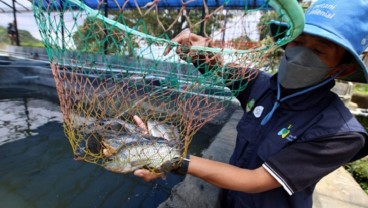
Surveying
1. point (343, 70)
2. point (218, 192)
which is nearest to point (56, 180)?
point (218, 192)

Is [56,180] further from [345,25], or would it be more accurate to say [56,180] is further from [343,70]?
[345,25]

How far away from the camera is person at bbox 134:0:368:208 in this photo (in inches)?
53.9

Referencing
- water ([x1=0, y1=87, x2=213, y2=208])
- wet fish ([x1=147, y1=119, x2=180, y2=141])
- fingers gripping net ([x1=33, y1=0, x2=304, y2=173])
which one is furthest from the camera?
water ([x1=0, y1=87, x2=213, y2=208])

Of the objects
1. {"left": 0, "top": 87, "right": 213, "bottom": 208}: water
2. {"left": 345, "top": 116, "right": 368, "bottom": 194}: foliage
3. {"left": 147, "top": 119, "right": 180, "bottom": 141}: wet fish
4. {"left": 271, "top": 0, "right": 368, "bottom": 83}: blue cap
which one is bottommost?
{"left": 0, "top": 87, "right": 213, "bottom": 208}: water

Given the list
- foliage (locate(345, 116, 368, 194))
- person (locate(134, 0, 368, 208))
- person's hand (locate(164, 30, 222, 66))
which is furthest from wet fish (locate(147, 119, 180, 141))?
foliage (locate(345, 116, 368, 194))

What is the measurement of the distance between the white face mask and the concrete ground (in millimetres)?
1314

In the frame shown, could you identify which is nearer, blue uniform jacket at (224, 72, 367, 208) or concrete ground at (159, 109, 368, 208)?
blue uniform jacket at (224, 72, 367, 208)

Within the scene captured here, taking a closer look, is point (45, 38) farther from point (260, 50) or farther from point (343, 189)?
point (343, 189)

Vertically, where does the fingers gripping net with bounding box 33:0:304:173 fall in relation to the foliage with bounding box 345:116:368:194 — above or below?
above

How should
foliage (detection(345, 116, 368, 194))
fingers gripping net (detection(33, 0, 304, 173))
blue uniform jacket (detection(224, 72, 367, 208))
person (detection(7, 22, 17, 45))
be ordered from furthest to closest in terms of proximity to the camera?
person (detection(7, 22, 17, 45)) < foliage (detection(345, 116, 368, 194)) < blue uniform jacket (detection(224, 72, 367, 208)) < fingers gripping net (detection(33, 0, 304, 173))

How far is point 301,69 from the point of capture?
155 cm

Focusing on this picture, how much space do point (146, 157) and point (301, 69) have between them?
116cm

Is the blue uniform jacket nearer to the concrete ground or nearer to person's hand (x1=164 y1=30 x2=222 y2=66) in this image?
the concrete ground

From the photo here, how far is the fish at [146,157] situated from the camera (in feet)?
4.96
